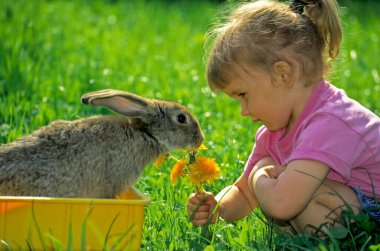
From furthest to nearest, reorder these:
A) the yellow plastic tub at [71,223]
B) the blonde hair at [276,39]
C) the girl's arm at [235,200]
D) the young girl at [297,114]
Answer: the girl's arm at [235,200] → the blonde hair at [276,39] → the young girl at [297,114] → the yellow plastic tub at [71,223]

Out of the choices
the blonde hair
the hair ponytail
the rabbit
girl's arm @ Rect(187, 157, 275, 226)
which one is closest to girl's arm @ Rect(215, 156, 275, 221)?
girl's arm @ Rect(187, 157, 275, 226)

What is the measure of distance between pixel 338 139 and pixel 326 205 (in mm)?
329

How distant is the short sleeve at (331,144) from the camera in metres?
3.60

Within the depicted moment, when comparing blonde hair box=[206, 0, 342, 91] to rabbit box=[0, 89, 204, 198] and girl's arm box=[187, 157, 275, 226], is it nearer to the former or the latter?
rabbit box=[0, 89, 204, 198]

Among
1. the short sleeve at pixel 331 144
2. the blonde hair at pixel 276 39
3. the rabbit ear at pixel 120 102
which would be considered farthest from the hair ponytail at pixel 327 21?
the rabbit ear at pixel 120 102

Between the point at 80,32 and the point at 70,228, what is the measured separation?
6057mm

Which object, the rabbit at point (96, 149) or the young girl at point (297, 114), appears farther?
the young girl at point (297, 114)

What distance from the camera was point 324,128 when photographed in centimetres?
368

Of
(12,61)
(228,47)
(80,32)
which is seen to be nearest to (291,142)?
(228,47)

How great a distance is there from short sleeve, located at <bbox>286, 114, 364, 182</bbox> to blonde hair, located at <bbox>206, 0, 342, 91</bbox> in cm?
31

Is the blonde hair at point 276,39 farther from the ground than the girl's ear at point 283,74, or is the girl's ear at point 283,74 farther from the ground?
the blonde hair at point 276,39

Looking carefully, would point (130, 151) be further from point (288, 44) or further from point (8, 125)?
point (8, 125)

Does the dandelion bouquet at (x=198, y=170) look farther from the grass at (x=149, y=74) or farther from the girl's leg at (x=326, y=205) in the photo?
the girl's leg at (x=326, y=205)

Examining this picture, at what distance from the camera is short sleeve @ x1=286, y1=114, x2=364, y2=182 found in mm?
3602
